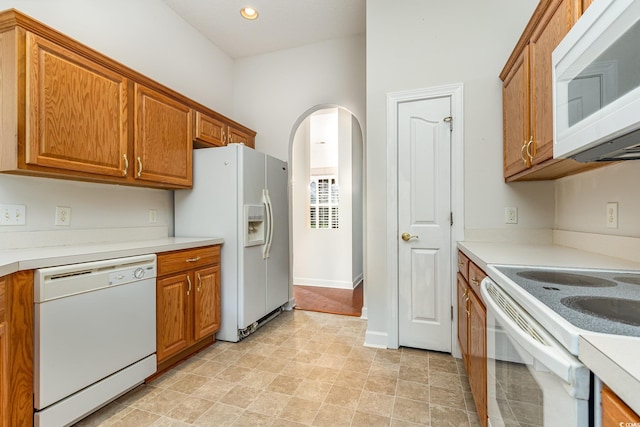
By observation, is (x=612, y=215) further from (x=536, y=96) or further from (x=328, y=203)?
(x=328, y=203)

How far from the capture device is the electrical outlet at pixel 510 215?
219 cm

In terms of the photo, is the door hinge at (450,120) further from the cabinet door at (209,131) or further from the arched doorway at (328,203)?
the arched doorway at (328,203)

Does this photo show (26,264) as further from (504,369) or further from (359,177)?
(359,177)

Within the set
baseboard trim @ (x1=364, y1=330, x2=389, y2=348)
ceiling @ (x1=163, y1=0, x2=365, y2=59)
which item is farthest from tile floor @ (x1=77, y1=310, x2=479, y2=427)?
ceiling @ (x1=163, y1=0, x2=365, y2=59)

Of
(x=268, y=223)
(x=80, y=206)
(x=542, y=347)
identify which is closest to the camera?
(x=542, y=347)

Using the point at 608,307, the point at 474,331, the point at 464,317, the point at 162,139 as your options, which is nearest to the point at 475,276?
the point at 474,331

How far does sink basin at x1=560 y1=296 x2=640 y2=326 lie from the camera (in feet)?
2.22

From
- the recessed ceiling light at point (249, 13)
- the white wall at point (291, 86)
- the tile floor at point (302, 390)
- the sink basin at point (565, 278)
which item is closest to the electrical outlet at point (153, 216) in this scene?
the tile floor at point (302, 390)

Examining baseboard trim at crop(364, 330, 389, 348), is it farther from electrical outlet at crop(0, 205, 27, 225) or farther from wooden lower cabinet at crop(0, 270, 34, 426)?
Result: electrical outlet at crop(0, 205, 27, 225)

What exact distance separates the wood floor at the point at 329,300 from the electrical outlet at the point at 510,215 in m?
1.82

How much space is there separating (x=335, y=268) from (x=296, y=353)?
7.74 ft

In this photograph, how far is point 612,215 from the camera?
1.49 metres

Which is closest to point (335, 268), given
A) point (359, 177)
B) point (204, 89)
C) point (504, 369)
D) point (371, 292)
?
point (359, 177)

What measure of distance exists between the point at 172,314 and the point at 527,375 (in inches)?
83.4
